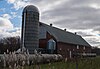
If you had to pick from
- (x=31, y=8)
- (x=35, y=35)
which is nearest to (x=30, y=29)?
(x=35, y=35)

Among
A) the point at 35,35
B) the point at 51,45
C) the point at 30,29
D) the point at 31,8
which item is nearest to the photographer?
the point at 30,29

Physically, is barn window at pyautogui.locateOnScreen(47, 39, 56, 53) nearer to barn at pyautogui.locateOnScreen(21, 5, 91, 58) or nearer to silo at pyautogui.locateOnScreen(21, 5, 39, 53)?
barn at pyautogui.locateOnScreen(21, 5, 91, 58)

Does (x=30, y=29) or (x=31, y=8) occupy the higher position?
(x=31, y=8)

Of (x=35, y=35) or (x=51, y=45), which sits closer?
(x=35, y=35)

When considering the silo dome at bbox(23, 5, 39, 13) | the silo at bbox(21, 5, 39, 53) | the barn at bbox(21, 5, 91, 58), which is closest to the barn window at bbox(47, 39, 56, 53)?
the barn at bbox(21, 5, 91, 58)

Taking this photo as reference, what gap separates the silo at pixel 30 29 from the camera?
32.9 metres

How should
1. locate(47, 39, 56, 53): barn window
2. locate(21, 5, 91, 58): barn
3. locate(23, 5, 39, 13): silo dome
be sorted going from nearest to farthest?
1. locate(21, 5, 91, 58): barn
2. locate(23, 5, 39, 13): silo dome
3. locate(47, 39, 56, 53): barn window

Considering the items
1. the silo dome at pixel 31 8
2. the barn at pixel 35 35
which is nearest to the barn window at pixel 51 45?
the barn at pixel 35 35

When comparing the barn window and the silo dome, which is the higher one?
the silo dome

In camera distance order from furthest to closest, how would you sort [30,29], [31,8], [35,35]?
[31,8], [35,35], [30,29]

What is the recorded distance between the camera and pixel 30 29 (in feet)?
110

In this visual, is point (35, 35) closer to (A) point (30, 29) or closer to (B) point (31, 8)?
(A) point (30, 29)

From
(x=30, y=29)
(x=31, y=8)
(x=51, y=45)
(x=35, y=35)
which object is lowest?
(x=51, y=45)

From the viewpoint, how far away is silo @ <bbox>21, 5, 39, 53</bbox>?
3288 centimetres
